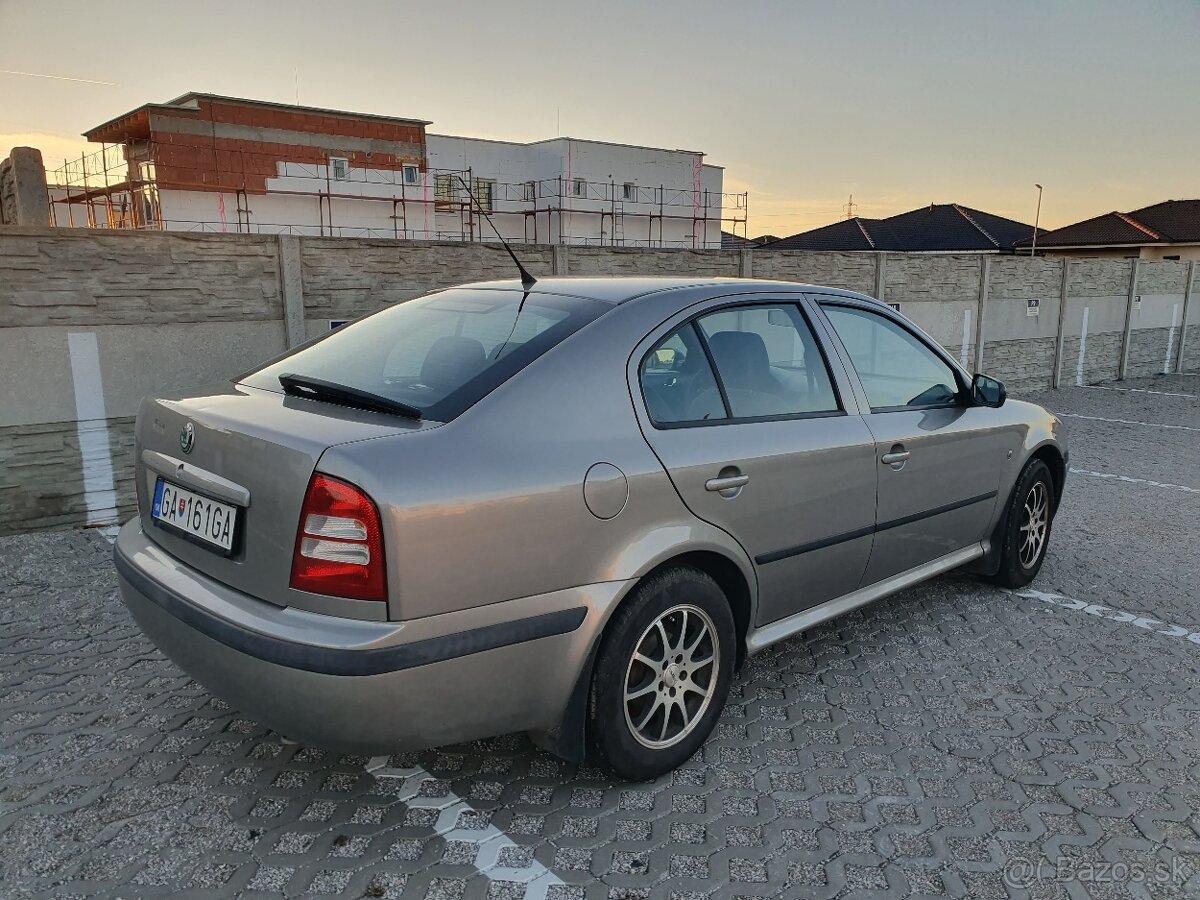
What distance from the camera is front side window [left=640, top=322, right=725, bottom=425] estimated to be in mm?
2727

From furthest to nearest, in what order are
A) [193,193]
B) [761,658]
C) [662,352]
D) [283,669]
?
[193,193] → [761,658] → [662,352] → [283,669]

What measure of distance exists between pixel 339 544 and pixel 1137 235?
138 ft

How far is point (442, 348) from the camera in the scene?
2.83 meters

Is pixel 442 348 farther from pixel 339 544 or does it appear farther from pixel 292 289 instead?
pixel 292 289

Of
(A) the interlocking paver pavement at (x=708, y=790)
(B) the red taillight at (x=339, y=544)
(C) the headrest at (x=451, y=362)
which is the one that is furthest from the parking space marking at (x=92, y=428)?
(B) the red taillight at (x=339, y=544)

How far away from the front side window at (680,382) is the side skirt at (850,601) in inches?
33.7

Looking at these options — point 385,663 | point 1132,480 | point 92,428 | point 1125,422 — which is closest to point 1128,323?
point 1125,422

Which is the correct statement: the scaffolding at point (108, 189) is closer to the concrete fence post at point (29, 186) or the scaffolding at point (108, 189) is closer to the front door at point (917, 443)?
the concrete fence post at point (29, 186)

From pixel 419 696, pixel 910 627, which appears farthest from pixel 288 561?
pixel 910 627

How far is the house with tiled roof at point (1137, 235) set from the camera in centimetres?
3494

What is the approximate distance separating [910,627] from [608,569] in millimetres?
2303

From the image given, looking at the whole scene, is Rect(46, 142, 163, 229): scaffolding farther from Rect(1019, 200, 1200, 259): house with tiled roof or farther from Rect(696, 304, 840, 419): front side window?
Rect(1019, 200, 1200, 259): house with tiled roof

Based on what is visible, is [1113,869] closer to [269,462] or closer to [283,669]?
[283,669]

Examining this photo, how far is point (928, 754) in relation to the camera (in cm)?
296
